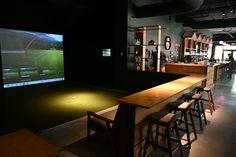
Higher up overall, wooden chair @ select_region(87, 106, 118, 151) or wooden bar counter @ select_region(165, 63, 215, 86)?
wooden bar counter @ select_region(165, 63, 215, 86)

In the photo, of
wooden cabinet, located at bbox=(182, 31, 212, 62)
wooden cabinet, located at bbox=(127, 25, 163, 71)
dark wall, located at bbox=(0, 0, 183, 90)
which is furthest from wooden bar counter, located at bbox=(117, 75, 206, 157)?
wooden cabinet, located at bbox=(182, 31, 212, 62)

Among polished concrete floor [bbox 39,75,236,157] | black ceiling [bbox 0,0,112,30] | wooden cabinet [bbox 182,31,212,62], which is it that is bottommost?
polished concrete floor [bbox 39,75,236,157]

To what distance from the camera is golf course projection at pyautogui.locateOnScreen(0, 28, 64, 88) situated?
20.0 ft

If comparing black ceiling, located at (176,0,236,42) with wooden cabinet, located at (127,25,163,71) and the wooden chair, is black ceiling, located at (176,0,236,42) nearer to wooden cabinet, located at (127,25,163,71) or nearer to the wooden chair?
wooden cabinet, located at (127,25,163,71)

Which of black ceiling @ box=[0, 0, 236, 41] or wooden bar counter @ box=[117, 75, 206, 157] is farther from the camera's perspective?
black ceiling @ box=[0, 0, 236, 41]

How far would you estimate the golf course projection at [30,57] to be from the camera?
6086 mm

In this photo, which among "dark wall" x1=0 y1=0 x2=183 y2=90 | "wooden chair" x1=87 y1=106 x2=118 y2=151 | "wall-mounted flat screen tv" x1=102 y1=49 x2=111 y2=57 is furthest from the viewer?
"wall-mounted flat screen tv" x1=102 y1=49 x2=111 y2=57

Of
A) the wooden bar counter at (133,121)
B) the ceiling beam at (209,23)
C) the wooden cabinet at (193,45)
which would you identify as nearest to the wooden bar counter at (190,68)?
the wooden cabinet at (193,45)

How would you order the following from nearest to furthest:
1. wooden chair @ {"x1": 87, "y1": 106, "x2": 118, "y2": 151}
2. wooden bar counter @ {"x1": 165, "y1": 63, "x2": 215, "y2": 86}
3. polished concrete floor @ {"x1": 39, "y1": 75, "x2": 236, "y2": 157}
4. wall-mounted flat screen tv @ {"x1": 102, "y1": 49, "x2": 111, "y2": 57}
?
wooden chair @ {"x1": 87, "y1": 106, "x2": 118, "y2": 151}
polished concrete floor @ {"x1": 39, "y1": 75, "x2": 236, "y2": 157}
wooden bar counter @ {"x1": 165, "y1": 63, "x2": 215, "y2": 86}
wall-mounted flat screen tv @ {"x1": 102, "y1": 49, "x2": 111, "y2": 57}

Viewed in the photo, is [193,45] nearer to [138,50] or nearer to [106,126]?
[138,50]

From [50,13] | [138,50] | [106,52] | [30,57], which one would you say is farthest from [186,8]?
[30,57]

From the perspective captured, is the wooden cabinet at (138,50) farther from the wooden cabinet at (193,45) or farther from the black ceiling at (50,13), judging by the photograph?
the wooden cabinet at (193,45)

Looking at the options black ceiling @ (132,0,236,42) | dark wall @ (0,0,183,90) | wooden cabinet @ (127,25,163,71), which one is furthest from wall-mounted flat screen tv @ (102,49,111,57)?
black ceiling @ (132,0,236,42)

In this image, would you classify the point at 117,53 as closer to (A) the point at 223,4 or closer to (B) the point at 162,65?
(B) the point at 162,65
